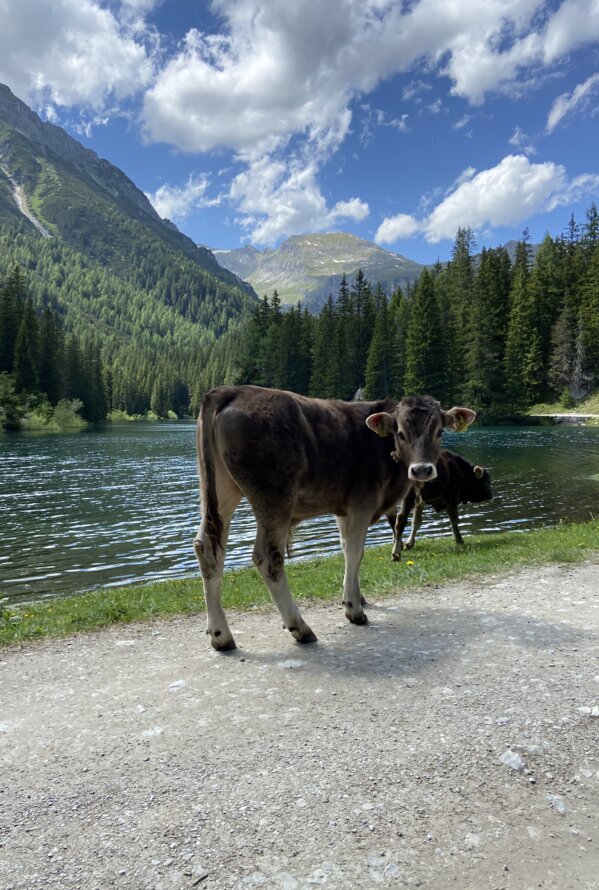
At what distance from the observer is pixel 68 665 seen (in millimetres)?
6648

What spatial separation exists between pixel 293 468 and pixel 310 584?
5.03 metres

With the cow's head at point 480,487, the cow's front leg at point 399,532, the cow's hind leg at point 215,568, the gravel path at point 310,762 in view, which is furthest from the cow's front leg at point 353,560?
the cow's head at point 480,487

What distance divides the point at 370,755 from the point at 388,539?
56.4 ft

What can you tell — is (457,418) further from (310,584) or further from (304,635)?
(310,584)

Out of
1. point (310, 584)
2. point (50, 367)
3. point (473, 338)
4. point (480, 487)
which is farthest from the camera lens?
point (50, 367)

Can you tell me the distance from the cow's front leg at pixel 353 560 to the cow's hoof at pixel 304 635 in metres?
0.91

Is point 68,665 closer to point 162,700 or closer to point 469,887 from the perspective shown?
point 162,700

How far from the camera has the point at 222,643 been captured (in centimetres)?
669

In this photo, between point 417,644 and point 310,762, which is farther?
point 417,644

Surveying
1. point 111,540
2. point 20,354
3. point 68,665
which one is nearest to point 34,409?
point 20,354

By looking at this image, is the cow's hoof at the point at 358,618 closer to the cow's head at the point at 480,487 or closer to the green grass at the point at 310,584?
the green grass at the point at 310,584

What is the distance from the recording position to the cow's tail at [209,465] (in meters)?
6.58

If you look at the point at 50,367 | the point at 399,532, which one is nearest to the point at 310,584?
the point at 399,532

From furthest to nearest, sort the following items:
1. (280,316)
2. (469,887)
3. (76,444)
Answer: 1. (280,316)
2. (76,444)
3. (469,887)
